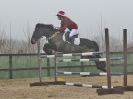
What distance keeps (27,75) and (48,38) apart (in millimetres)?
3628

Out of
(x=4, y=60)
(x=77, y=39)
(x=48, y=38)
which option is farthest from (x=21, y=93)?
(x=4, y=60)

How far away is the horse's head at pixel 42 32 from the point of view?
1767 centimetres

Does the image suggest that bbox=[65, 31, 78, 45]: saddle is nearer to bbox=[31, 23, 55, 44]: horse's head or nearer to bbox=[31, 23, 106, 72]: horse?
bbox=[31, 23, 106, 72]: horse

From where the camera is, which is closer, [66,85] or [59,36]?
[66,85]

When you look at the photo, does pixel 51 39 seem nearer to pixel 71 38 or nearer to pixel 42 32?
pixel 42 32

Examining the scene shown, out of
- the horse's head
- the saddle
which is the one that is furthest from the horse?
the saddle

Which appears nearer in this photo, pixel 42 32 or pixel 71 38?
pixel 42 32

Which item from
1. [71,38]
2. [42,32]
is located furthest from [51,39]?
[71,38]

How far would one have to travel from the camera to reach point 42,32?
17719 mm

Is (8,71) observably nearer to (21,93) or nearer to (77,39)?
(77,39)

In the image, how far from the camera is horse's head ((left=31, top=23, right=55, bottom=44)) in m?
17.7

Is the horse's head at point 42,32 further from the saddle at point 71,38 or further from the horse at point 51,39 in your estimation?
the saddle at point 71,38

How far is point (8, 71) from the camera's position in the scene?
20156mm

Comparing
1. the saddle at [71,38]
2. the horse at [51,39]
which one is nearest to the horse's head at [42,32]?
the horse at [51,39]
